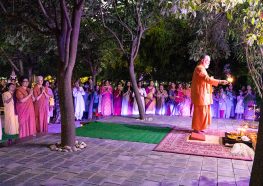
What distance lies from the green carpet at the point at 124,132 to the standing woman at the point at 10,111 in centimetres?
192

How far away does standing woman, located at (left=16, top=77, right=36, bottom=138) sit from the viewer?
8734mm

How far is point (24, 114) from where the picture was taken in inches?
347

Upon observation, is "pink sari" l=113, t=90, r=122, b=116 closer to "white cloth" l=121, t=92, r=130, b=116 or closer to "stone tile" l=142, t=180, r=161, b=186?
"white cloth" l=121, t=92, r=130, b=116

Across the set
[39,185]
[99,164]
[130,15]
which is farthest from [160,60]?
[39,185]

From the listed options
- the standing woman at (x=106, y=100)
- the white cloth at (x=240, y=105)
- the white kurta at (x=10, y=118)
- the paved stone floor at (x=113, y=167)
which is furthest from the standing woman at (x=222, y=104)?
A: the white kurta at (x=10, y=118)

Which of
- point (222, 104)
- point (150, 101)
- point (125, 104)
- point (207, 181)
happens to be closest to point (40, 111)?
point (207, 181)

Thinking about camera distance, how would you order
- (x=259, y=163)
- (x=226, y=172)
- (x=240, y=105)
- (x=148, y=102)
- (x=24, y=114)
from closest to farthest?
1. (x=259, y=163)
2. (x=226, y=172)
3. (x=24, y=114)
4. (x=240, y=105)
5. (x=148, y=102)

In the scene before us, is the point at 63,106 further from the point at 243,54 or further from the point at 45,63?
the point at 45,63

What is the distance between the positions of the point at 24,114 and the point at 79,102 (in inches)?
181

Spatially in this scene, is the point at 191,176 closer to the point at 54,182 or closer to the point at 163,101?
the point at 54,182

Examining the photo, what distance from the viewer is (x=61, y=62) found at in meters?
7.58

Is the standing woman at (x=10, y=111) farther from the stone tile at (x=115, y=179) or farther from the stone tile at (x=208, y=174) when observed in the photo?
the stone tile at (x=208, y=174)

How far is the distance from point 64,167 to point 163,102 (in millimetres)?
9521

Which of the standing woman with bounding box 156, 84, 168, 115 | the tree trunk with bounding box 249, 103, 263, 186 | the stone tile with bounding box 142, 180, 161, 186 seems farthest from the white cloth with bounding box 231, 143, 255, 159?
the standing woman with bounding box 156, 84, 168, 115
